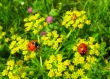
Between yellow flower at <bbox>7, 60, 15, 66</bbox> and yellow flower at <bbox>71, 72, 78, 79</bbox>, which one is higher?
yellow flower at <bbox>7, 60, 15, 66</bbox>

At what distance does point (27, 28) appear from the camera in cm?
338

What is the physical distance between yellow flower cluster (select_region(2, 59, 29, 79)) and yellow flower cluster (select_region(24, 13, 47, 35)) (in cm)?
39

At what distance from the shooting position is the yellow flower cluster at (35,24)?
3.31 metres

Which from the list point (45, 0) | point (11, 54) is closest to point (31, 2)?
point (45, 0)

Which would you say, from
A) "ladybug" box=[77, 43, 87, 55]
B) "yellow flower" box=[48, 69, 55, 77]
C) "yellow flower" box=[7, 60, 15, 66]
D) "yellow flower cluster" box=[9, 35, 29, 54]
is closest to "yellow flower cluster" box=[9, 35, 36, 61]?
"yellow flower cluster" box=[9, 35, 29, 54]

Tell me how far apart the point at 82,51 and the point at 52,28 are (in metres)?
0.54

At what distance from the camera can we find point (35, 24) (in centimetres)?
333

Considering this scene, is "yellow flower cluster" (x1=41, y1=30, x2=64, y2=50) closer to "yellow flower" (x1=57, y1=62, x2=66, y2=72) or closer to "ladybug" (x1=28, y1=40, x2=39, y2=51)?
"ladybug" (x1=28, y1=40, x2=39, y2=51)

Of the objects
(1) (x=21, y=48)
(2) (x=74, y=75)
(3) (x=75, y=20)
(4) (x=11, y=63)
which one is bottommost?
(2) (x=74, y=75)

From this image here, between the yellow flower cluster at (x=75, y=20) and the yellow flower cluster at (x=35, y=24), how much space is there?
0.22 meters

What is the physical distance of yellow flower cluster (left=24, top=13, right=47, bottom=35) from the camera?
3314mm

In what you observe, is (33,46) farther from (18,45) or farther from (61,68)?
→ (61,68)

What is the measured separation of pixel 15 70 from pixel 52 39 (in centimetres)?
47

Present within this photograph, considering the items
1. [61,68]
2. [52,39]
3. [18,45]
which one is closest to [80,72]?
[61,68]
